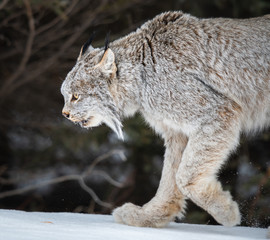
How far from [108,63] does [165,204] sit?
1037mm

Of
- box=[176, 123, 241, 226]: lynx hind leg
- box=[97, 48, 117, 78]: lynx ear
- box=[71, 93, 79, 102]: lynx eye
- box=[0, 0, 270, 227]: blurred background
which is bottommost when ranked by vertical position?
box=[0, 0, 270, 227]: blurred background

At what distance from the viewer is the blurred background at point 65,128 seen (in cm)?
676

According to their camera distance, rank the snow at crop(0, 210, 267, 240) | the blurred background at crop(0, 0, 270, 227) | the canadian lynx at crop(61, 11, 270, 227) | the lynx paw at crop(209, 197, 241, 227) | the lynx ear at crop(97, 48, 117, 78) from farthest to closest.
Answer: the blurred background at crop(0, 0, 270, 227)
the lynx ear at crop(97, 48, 117, 78)
the canadian lynx at crop(61, 11, 270, 227)
the lynx paw at crop(209, 197, 241, 227)
the snow at crop(0, 210, 267, 240)

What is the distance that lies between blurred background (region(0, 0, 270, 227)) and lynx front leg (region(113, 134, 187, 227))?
268 cm

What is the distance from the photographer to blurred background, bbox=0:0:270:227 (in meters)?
6.76

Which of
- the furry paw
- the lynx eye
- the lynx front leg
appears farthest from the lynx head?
the furry paw

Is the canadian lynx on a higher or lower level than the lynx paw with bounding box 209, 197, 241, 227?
higher

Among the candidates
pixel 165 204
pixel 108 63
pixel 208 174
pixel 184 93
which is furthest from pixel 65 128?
pixel 208 174

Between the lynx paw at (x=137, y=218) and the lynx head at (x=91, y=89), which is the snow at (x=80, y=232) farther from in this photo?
the lynx head at (x=91, y=89)

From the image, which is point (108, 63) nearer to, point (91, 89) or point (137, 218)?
point (91, 89)

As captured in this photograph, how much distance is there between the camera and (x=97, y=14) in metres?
6.95

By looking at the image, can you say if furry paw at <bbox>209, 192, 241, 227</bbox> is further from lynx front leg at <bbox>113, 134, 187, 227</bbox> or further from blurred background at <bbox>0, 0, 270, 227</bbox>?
blurred background at <bbox>0, 0, 270, 227</bbox>

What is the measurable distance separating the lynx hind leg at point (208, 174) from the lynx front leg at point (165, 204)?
293 mm

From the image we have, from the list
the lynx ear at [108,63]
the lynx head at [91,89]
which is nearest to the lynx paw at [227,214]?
the lynx head at [91,89]
